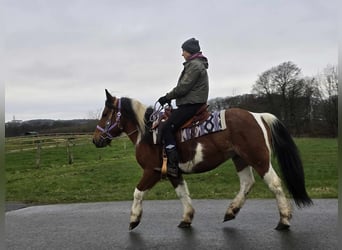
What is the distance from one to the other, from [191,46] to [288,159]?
2.26 m

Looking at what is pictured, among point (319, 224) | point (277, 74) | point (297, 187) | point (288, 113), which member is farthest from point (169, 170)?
point (277, 74)

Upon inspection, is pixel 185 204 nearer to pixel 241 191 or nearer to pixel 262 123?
pixel 241 191

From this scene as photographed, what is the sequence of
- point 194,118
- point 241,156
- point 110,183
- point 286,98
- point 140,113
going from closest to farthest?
point 241,156, point 194,118, point 140,113, point 110,183, point 286,98

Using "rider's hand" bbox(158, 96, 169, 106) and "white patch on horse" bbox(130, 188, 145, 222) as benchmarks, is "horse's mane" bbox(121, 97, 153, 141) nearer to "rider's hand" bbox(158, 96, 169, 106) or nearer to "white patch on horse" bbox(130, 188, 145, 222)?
"rider's hand" bbox(158, 96, 169, 106)

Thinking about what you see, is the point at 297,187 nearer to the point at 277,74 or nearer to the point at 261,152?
the point at 261,152

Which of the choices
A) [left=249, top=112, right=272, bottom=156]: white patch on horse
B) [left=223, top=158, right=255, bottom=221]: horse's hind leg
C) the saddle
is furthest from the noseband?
[left=249, top=112, right=272, bottom=156]: white patch on horse

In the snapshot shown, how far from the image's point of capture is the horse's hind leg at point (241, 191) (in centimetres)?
638


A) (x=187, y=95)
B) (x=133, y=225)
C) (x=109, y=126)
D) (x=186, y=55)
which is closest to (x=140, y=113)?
(x=109, y=126)

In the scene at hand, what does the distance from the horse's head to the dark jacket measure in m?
1.04

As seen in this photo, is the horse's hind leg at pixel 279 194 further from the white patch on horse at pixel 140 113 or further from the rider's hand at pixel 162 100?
the white patch on horse at pixel 140 113

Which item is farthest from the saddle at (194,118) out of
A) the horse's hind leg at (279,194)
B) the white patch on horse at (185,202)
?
the horse's hind leg at (279,194)

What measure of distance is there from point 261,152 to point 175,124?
1.33 meters

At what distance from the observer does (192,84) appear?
6.17 meters

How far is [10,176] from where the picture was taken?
58.1ft
